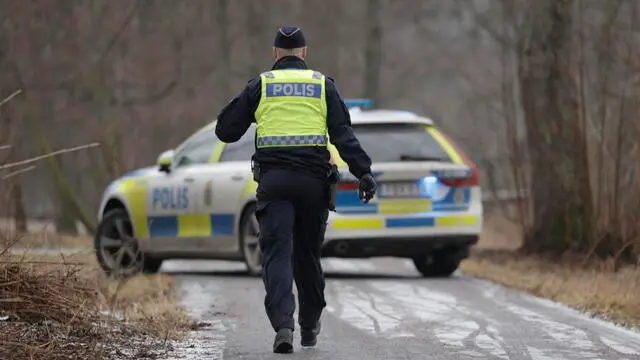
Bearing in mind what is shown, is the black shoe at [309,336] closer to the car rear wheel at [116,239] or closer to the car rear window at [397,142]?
the car rear window at [397,142]

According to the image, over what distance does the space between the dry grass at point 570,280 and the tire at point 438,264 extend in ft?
1.02

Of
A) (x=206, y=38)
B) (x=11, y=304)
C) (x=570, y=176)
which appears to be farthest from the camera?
(x=206, y=38)

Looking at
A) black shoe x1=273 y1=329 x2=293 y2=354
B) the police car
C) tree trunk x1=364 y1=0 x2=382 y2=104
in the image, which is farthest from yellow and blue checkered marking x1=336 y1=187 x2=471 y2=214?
tree trunk x1=364 y1=0 x2=382 y2=104

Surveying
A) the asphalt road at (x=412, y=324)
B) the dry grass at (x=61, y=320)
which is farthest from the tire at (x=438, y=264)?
the dry grass at (x=61, y=320)

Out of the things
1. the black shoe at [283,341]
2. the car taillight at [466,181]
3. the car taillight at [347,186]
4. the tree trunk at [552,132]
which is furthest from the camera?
the tree trunk at [552,132]

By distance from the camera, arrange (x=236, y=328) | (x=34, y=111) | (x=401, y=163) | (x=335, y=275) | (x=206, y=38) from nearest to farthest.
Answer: (x=236, y=328), (x=401, y=163), (x=335, y=275), (x=34, y=111), (x=206, y=38)

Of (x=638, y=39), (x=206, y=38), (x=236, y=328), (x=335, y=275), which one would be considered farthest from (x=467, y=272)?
(x=206, y=38)

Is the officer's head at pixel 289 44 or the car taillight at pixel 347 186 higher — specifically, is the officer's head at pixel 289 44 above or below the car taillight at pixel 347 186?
above

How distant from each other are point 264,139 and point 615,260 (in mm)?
6772

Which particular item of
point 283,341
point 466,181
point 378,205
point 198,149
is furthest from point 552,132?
point 283,341

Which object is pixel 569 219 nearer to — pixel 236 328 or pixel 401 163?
pixel 401 163

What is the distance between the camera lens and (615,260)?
15.1m

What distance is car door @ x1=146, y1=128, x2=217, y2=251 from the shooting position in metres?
15.8

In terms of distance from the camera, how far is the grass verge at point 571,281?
1169cm
